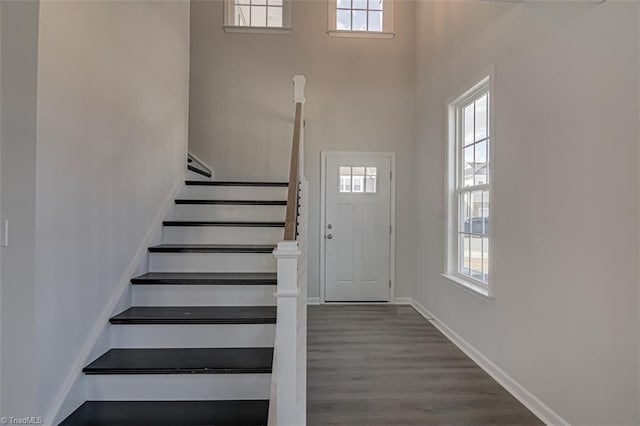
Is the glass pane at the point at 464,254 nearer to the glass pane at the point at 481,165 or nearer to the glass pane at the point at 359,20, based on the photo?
the glass pane at the point at 481,165

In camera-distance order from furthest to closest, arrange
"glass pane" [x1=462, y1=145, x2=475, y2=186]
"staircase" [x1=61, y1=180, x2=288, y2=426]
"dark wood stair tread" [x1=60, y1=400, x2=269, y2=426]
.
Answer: "glass pane" [x1=462, y1=145, x2=475, y2=186]
"staircase" [x1=61, y1=180, x2=288, y2=426]
"dark wood stair tread" [x1=60, y1=400, x2=269, y2=426]

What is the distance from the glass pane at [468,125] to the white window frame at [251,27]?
8.23 feet

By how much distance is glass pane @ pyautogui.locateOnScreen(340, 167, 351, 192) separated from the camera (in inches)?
191

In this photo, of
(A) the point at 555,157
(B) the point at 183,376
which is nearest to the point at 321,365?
(B) the point at 183,376

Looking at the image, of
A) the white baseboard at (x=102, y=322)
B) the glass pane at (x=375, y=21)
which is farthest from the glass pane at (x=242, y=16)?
the white baseboard at (x=102, y=322)

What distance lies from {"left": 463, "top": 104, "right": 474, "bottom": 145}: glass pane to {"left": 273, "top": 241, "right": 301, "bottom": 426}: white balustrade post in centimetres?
248

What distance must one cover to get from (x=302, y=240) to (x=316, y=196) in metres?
2.00

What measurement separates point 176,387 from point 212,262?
38.6 inches

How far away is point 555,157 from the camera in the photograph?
215 centimetres

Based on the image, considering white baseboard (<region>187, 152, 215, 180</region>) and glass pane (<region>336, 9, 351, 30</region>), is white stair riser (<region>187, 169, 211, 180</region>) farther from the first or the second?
glass pane (<region>336, 9, 351, 30</region>)

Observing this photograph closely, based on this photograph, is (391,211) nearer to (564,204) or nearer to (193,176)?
(193,176)

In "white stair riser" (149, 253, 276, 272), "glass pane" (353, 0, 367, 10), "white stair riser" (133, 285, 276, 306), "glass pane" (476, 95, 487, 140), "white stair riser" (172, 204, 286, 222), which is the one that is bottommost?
"white stair riser" (133, 285, 276, 306)

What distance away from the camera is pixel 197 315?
227 centimetres

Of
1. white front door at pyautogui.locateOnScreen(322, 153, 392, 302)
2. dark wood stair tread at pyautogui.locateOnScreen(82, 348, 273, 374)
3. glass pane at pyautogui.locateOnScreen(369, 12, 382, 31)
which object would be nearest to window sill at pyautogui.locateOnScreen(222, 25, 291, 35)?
glass pane at pyautogui.locateOnScreen(369, 12, 382, 31)
